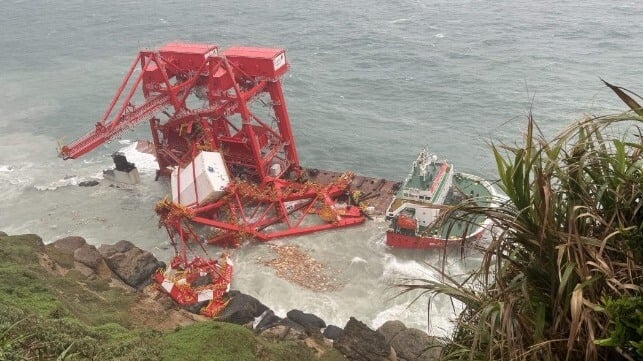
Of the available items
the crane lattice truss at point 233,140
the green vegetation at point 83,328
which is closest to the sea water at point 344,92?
the crane lattice truss at point 233,140

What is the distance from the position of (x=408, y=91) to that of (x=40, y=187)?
3018 centimetres

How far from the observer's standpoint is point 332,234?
3034 cm

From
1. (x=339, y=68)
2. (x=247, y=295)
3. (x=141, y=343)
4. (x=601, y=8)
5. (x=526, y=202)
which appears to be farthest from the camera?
(x=601, y=8)

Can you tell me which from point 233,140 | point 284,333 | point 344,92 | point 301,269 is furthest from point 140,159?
point 284,333

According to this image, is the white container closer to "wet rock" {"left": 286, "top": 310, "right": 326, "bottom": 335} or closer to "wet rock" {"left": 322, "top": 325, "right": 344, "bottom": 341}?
"wet rock" {"left": 286, "top": 310, "right": 326, "bottom": 335}

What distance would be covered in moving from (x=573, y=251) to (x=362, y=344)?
49.3ft

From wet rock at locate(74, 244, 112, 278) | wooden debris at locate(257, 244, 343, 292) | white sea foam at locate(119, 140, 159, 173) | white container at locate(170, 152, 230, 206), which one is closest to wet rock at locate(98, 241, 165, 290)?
wet rock at locate(74, 244, 112, 278)

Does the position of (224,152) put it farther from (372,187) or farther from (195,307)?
(195,307)

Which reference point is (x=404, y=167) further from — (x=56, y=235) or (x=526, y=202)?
(x=526, y=202)

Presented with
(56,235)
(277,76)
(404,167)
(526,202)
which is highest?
(526,202)

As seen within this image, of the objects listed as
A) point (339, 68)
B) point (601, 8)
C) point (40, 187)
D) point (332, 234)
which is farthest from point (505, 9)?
point (40, 187)

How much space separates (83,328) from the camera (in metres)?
15.3

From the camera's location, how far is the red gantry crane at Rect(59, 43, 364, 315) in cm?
2984

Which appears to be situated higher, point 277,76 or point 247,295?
point 277,76
